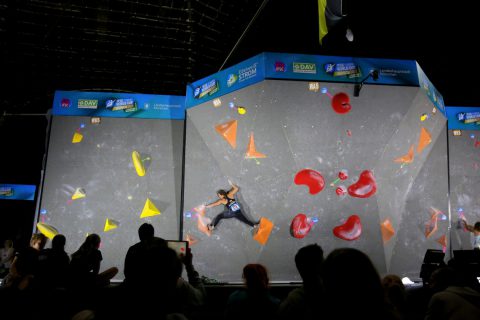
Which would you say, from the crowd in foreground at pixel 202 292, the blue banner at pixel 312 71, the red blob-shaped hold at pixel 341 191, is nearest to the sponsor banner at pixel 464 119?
the blue banner at pixel 312 71

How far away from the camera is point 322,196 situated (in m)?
6.79

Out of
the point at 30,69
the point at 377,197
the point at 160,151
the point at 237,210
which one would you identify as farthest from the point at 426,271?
the point at 30,69

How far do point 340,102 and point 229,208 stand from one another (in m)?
2.56

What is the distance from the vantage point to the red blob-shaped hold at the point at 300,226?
674cm

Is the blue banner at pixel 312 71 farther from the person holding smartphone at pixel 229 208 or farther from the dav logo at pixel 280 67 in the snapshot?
the person holding smartphone at pixel 229 208

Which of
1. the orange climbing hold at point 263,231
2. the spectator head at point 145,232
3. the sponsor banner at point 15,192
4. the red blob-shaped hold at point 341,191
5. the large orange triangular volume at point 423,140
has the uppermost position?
the large orange triangular volume at point 423,140

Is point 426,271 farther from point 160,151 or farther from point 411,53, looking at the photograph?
point 411,53

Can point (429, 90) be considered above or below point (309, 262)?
above

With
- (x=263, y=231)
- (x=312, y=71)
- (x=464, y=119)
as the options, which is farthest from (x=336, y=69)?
(x=464, y=119)

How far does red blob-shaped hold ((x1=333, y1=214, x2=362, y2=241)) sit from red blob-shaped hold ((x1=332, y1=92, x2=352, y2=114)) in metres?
1.79

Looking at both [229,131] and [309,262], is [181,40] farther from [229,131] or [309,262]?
[309,262]

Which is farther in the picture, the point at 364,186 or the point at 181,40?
the point at 181,40

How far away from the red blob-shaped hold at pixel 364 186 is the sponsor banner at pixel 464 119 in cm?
313

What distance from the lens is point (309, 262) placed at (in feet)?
7.90
